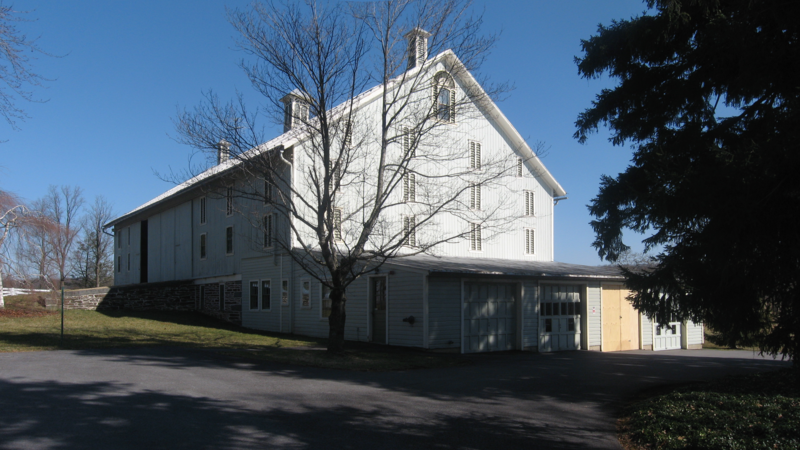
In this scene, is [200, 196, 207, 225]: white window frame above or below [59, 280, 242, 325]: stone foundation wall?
above

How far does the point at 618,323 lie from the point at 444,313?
844 centimetres

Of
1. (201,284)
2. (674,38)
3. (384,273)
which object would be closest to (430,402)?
(674,38)

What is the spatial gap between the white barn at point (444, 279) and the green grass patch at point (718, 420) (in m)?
7.49

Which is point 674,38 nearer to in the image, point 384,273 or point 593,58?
point 593,58

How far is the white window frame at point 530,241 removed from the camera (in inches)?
1071

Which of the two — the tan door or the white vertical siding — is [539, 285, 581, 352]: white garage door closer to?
the tan door

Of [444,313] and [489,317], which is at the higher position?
[444,313]

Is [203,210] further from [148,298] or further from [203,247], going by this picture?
[148,298]

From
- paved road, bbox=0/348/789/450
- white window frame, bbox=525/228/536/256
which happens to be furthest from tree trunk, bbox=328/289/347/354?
white window frame, bbox=525/228/536/256

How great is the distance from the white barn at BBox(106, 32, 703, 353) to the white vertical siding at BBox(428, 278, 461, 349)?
36 millimetres

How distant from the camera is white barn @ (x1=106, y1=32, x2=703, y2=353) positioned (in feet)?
58.5

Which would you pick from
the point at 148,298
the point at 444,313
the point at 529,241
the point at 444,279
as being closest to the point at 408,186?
the point at 444,279

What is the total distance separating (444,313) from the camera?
17.8 meters

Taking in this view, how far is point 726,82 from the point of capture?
35.3 ft
